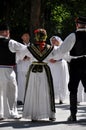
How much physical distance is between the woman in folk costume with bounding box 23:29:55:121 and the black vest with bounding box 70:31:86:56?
0.49m

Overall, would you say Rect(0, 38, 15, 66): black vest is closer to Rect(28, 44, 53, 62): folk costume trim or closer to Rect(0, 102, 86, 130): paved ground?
Rect(28, 44, 53, 62): folk costume trim

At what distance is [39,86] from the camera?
10.4m

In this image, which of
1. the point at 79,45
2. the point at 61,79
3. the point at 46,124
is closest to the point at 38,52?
the point at 79,45

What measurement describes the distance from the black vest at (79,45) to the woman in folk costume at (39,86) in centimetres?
49

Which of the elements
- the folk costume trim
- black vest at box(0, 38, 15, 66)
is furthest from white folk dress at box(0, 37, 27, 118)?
the folk costume trim

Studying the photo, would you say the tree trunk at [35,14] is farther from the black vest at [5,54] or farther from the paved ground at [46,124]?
the black vest at [5,54]

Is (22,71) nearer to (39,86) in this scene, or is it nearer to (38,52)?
(39,86)

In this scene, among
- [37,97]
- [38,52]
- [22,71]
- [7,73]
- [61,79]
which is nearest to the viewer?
[38,52]

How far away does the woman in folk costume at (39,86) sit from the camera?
33.8 ft

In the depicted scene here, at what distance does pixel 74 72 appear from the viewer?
10.3 m

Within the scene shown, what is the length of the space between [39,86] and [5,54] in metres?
0.97

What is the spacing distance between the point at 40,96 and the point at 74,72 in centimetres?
86

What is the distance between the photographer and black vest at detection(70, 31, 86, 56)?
10141 millimetres

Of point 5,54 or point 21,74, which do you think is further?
point 21,74
